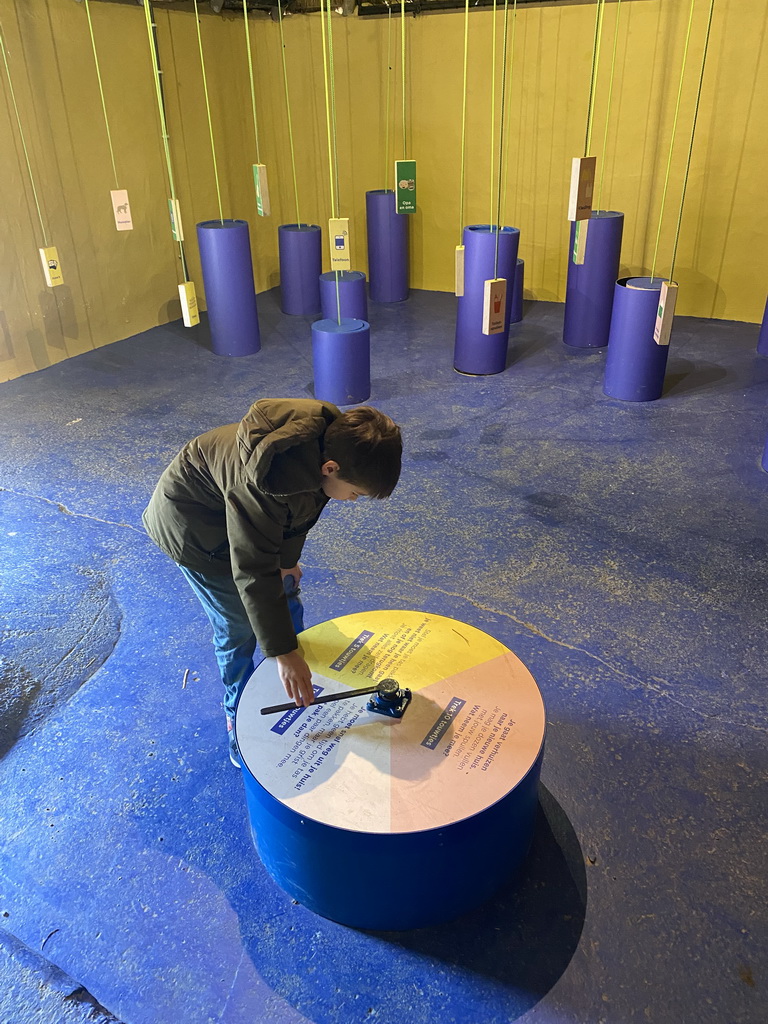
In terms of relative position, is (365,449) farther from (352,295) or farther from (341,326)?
(352,295)

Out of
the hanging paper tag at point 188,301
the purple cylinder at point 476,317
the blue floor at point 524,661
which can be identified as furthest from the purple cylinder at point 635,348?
the hanging paper tag at point 188,301

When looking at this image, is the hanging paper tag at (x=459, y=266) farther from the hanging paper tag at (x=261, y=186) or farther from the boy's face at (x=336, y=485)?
the boy's face at (x=336, y=485)

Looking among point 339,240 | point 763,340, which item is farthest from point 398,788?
point 763,340

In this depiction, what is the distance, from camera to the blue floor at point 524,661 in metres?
1.56

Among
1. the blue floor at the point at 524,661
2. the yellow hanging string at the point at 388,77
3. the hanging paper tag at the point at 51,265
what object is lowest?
the blue floor at the point at 524,661

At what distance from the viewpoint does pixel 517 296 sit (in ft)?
18.7

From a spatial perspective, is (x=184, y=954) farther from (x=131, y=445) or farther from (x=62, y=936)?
(x=131, y=445)

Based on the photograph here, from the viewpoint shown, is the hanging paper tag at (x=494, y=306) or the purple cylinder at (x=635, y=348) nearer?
the hanging paper tag at (x=494, y=306)

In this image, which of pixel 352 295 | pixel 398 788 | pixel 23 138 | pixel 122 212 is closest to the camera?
pixel 398 788

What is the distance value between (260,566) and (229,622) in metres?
0.44

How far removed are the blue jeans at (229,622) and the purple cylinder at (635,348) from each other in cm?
292

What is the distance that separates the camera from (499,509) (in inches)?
130

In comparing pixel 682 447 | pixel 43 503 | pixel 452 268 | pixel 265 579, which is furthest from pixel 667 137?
pixel 265 579

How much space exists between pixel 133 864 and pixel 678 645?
1.75m
